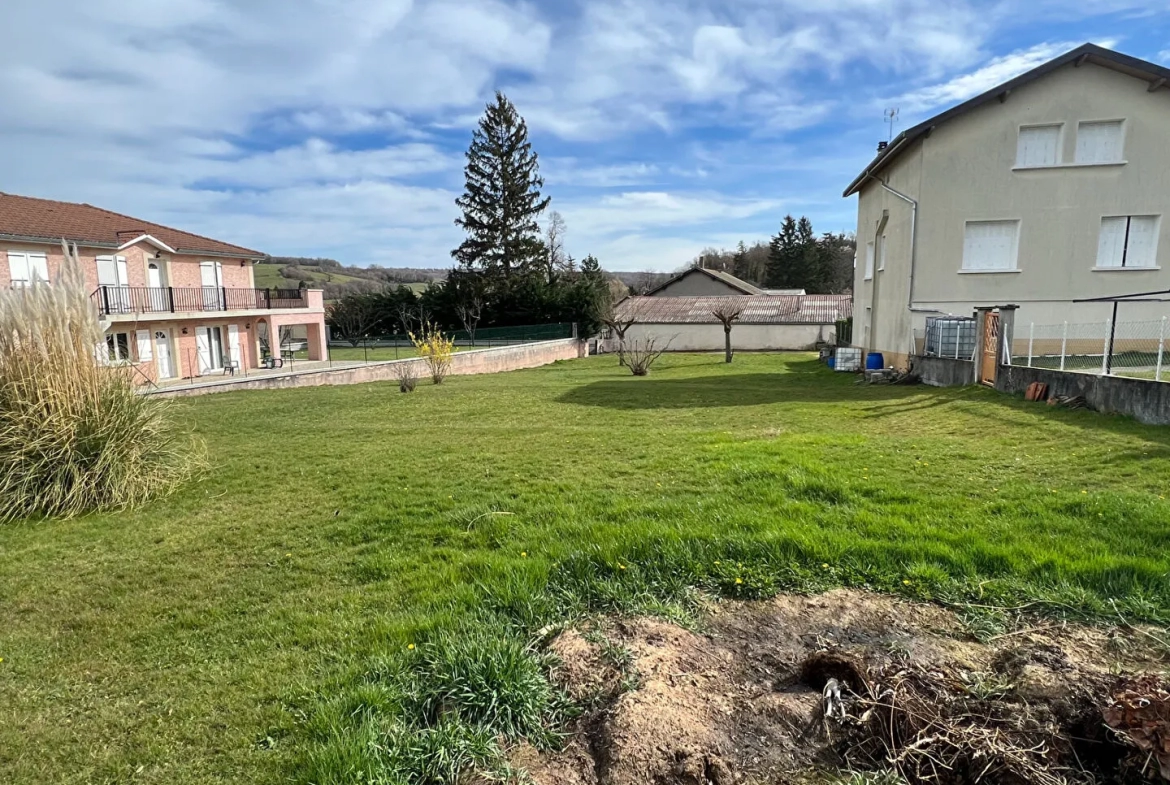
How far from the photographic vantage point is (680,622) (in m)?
3.25

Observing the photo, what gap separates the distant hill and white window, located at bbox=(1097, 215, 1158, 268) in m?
49.2

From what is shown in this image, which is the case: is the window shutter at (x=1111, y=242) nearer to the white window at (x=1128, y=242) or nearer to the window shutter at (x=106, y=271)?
the white window at (x=1128, y=242)

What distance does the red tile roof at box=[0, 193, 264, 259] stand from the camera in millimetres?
21422

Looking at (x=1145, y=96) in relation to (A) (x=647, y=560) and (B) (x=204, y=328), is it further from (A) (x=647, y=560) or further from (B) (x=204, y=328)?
(B) (x=204, y=328)

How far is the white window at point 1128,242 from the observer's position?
1556 centimetres

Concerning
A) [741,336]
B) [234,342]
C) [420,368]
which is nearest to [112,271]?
[234,342]

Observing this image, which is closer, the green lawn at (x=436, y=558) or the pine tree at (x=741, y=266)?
the green lawn at (x=436, y=558)

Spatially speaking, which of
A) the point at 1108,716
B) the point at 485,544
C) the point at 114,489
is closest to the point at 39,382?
the point at 114,489

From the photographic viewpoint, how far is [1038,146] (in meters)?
15.9

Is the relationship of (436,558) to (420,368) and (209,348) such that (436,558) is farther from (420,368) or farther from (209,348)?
(209,348)

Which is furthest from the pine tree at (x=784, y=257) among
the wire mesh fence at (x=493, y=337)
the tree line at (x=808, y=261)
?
the wire mesh fence at (x=493, y=337)

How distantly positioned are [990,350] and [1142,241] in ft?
22.1

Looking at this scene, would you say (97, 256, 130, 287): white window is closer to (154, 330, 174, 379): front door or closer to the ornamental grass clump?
(154, 330, 174, 379): front door

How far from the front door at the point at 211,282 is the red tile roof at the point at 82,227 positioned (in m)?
0.80
